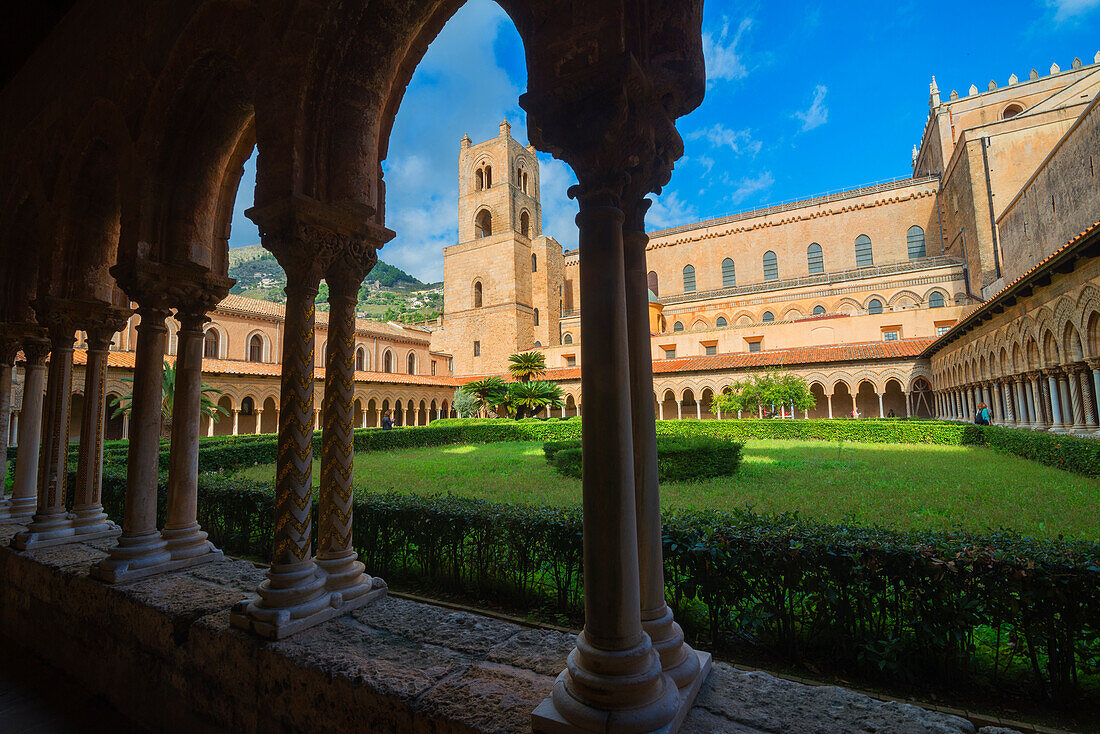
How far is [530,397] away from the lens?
2775 cm

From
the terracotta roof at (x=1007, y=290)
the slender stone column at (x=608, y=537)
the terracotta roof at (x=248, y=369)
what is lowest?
the slender stone column at (x=608, y=537)

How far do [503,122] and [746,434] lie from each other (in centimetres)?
2976

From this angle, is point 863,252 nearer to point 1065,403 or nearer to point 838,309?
point 838,309

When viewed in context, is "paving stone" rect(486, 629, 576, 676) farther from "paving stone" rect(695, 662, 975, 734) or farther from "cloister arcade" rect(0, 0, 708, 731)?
"paving stone" rect(695, 662, 975, 734)

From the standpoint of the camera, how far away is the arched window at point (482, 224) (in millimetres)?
39969

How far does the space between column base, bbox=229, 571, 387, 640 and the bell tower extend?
112 feet

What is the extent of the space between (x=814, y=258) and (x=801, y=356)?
1419cm

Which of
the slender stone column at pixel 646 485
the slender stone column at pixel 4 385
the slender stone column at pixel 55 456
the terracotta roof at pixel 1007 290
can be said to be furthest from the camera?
the terracotta roof at pixel 1007 290

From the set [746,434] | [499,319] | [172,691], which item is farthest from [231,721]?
[499,319]

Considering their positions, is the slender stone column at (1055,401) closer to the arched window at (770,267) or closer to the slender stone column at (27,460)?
the slender stone column at (27,460)

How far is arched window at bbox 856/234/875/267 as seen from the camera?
115ft

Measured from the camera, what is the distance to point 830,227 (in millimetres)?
36094

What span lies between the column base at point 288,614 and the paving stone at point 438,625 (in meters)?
0.10

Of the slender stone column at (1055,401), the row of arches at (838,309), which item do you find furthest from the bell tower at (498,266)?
the slender stone column at (1055,401)
